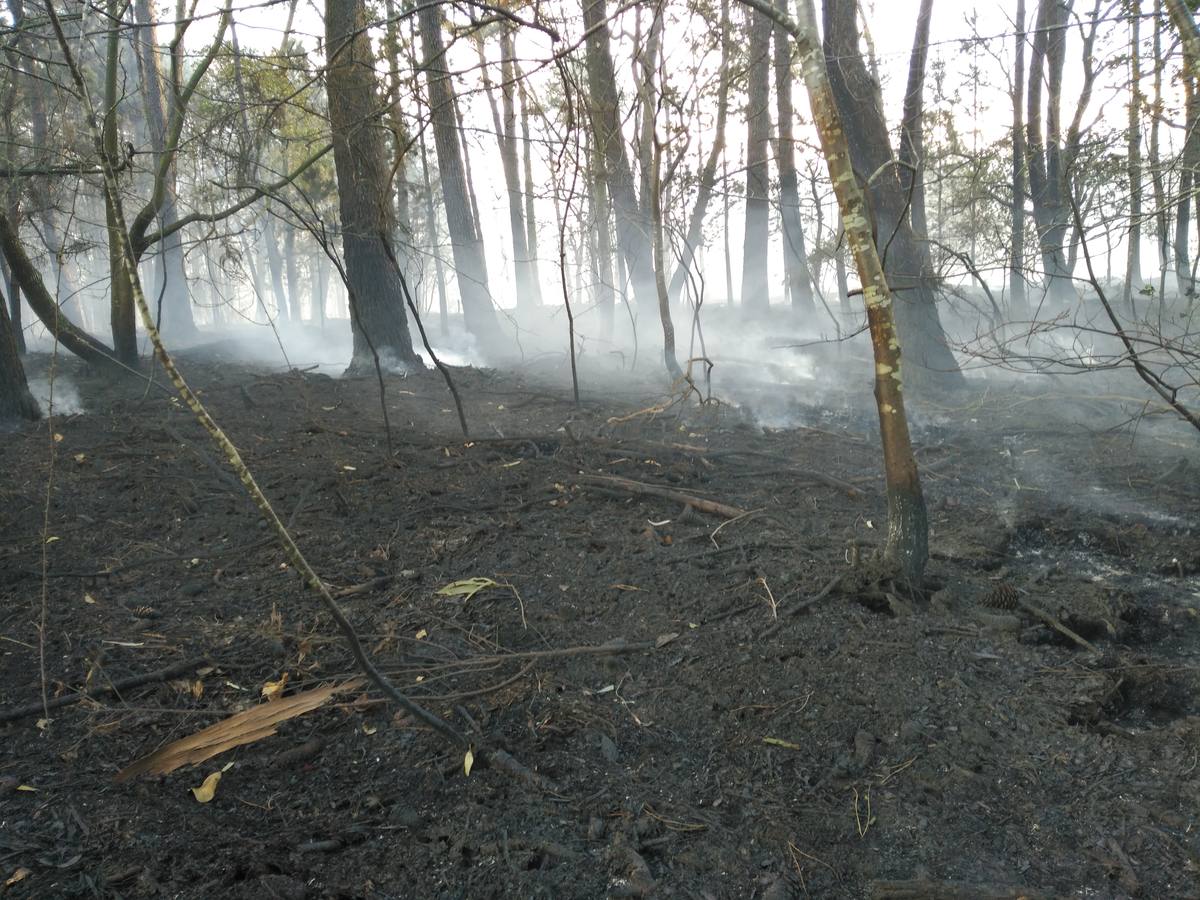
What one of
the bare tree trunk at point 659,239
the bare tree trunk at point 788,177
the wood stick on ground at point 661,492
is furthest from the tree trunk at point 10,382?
the bare tree trunk at point 788,177

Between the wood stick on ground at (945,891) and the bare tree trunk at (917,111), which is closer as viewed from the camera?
the wood stick on ground at (945,891)

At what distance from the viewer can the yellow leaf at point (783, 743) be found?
287 cm

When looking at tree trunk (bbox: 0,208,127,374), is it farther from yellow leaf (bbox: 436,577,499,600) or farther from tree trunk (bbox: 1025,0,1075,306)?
tree trunk (bbox: 1025,0,1075,306)

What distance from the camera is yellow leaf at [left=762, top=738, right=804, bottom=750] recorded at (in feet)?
9.41

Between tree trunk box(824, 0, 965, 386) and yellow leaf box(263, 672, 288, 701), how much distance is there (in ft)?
23.7

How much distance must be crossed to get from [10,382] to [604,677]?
7314 mm

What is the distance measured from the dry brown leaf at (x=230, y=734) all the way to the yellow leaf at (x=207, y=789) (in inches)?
4.9

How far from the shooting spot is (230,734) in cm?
286

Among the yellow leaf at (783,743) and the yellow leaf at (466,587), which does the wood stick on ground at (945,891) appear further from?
the yellow leaf at (466,587)

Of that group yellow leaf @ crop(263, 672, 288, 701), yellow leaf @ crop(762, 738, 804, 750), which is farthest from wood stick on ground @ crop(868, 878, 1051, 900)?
yellow leaf @ crop(263, 672, 288, 701)

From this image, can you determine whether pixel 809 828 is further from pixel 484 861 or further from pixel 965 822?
pixel 484 861

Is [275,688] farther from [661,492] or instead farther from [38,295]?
[38,295]

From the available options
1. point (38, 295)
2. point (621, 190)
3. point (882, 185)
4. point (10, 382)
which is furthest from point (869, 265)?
point (621, 190)

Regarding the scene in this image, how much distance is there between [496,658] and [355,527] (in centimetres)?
208
